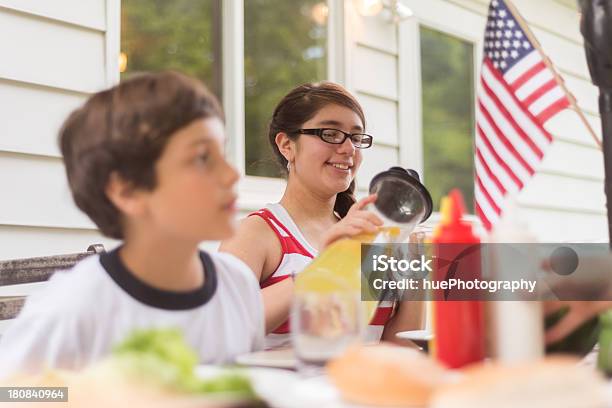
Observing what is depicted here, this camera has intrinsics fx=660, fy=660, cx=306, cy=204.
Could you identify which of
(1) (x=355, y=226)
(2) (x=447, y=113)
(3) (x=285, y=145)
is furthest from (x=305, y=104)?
(2) (x=447, y=113)

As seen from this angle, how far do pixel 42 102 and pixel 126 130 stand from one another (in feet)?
4.50

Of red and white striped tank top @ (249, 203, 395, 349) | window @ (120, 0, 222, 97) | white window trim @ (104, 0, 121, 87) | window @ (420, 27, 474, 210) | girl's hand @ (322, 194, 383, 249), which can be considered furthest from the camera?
window @ (420, 27, 474, 210)

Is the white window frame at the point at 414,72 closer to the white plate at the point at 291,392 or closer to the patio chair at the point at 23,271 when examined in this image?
the patio chair at the point at 23,271

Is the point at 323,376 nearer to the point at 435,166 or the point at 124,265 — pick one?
the point at 124,265

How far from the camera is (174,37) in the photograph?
2.88 m

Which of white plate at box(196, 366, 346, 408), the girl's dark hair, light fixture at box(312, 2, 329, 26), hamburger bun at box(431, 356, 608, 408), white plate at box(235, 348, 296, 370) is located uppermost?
light fixture at box(312, 2, 329, 26)

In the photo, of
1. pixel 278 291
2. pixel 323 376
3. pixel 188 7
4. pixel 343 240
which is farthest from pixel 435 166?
pixel 323 376

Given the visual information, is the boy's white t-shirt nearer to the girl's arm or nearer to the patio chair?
the patio chair

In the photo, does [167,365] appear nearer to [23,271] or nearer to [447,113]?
[23,271]

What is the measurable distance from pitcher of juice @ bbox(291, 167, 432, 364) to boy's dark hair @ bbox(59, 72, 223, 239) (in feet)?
0.77

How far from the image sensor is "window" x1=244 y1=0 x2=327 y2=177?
2.69 metres

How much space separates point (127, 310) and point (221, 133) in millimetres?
228

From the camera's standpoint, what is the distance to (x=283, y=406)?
0.60 metres

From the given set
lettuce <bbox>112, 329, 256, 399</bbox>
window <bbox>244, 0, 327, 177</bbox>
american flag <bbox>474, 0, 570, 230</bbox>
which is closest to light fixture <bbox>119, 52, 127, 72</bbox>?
window <bbox>244, 0, 327, 177</bbox>
